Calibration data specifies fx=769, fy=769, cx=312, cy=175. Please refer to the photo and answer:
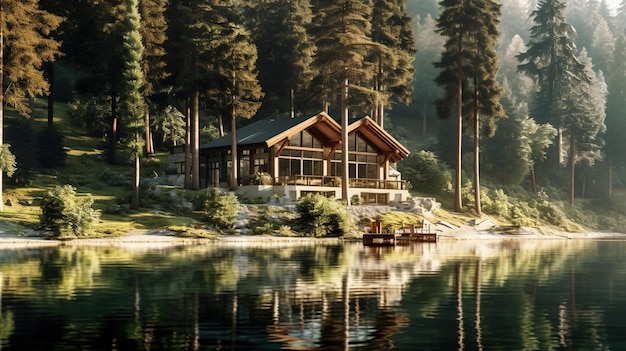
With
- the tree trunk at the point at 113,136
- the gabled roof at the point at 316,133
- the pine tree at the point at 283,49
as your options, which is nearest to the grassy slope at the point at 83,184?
the tree trunk at the point at 113,136

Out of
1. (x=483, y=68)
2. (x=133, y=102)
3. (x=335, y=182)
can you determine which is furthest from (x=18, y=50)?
(x=483, y=68)

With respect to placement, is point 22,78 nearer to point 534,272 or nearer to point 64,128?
point 64,128

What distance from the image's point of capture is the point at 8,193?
53938 millimetres

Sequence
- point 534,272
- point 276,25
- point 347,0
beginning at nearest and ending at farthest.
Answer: point 534,272, point 347,0, point 276,25

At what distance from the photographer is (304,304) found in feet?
59.6

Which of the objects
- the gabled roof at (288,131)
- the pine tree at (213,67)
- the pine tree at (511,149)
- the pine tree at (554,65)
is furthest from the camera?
the pine tree at (554,65)

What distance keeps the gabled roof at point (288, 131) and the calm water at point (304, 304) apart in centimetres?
3133

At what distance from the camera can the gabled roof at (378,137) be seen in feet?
219

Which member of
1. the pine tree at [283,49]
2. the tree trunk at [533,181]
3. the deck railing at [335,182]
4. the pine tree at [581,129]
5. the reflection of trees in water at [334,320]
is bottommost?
the reflection of trees in water at [334,320]

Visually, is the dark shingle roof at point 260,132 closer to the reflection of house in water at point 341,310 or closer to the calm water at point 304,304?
the calm water at point 304,304

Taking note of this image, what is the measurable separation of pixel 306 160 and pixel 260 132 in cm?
497

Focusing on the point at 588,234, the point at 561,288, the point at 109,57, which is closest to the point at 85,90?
the point at 109,57

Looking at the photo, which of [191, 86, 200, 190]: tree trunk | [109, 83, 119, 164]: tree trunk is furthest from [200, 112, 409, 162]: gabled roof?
[109, 83, 119, 164]: tree trunk

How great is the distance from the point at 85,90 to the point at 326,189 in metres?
23.1
